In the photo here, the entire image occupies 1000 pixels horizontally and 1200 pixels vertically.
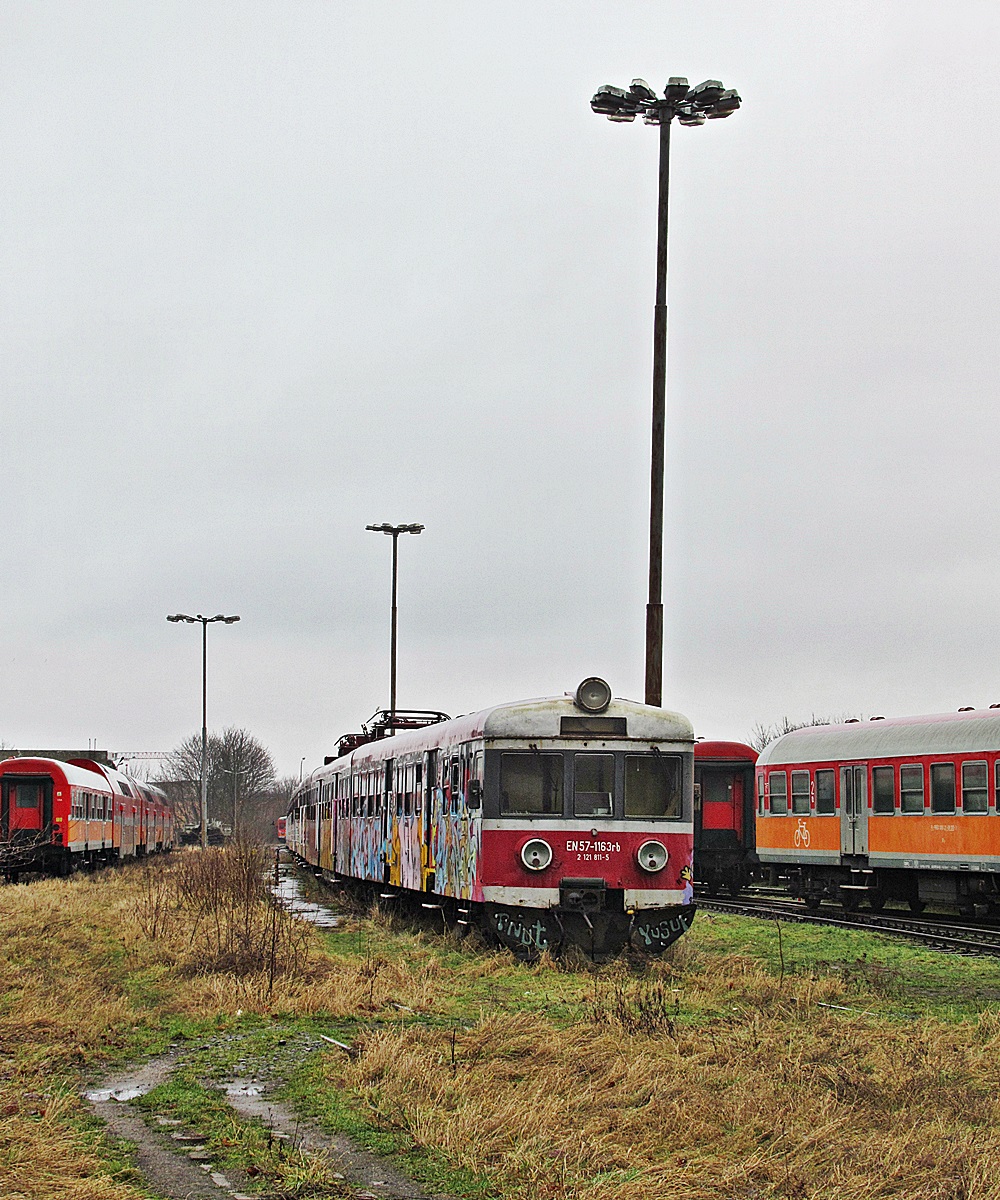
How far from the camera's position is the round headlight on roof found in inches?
612

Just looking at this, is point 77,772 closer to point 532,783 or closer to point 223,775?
point 532,783

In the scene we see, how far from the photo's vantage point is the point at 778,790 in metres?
27.6

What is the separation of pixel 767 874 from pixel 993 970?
53.0ft

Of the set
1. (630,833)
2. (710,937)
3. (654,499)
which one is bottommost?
(710,937)

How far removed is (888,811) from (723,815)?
812 cm

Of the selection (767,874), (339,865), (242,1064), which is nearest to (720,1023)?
(242,1064)

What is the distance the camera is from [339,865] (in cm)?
2889

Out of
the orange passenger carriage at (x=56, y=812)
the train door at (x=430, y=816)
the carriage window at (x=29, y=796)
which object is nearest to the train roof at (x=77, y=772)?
the orange passenger carriage at (x=56, y=812)

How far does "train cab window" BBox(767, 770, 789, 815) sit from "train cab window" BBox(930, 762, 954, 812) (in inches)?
202

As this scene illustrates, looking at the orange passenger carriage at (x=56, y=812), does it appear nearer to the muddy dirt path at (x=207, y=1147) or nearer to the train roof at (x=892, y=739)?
the train roof at (x=892, y=739)

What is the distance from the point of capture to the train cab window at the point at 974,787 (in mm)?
20984

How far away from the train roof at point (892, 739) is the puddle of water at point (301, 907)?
8.75m

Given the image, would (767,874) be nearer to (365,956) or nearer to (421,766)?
(421,766)

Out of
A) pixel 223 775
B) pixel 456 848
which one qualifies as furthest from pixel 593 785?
pixel 223 775
